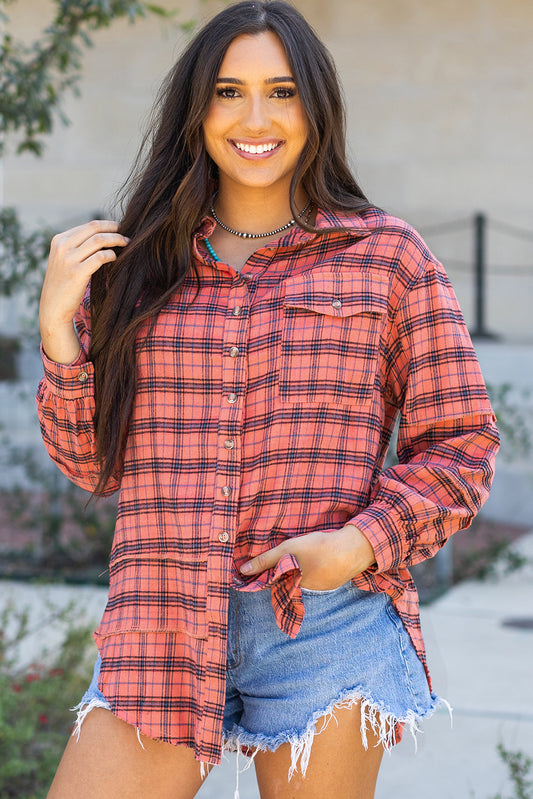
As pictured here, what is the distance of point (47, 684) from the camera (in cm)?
378

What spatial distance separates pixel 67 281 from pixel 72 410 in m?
0.26

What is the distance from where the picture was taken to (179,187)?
2244mm

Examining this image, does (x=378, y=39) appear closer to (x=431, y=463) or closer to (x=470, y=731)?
(x=470, y=731)

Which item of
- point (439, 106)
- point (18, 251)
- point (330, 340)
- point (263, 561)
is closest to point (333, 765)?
point (263, 561)

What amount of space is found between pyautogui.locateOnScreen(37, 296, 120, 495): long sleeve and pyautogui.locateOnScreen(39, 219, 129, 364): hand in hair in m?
0.03

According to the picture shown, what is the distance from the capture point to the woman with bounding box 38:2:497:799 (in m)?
1.98

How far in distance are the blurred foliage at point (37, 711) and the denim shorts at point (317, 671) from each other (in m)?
1.45

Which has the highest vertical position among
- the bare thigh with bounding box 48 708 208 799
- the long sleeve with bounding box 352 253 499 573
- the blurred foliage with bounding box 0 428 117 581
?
the long sleeve with bounding box 352 253 499 573

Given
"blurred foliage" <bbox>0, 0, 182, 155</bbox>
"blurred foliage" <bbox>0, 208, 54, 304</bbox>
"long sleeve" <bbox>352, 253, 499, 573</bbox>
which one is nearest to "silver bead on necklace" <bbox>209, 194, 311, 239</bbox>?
"long sleeve" <bbox>352, 253, 499, 573</bbox>

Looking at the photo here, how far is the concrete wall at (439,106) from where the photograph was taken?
9.83 m

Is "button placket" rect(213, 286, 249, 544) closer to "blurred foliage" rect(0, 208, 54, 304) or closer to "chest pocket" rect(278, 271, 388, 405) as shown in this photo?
"chest pocket" rect(278, 271, 388, 405)

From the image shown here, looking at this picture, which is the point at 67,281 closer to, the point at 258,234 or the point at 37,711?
the point at 258,234

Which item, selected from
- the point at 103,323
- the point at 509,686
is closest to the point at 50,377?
the point at 103,323

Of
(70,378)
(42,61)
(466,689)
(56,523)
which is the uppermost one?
(42,61)
